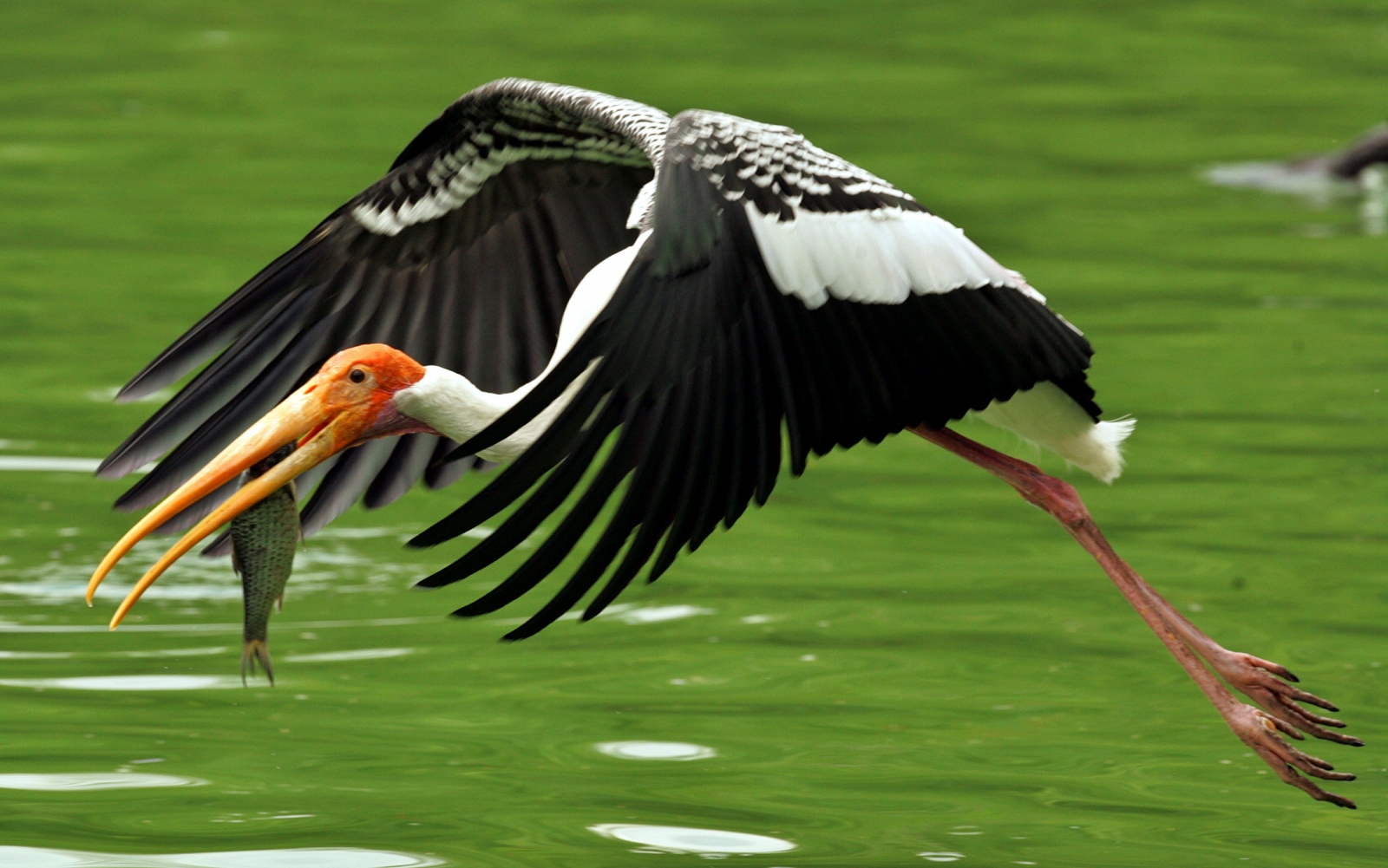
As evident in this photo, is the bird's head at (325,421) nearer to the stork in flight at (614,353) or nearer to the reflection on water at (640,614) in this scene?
the stork in flight at (614,353)

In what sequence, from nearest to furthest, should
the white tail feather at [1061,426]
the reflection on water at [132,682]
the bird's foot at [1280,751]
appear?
the bird's foot at [1280,751], the white tail feather at [1061,426], the reflection on water at [132,682]

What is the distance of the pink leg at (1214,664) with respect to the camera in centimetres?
731

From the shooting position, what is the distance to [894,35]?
77.7 ft

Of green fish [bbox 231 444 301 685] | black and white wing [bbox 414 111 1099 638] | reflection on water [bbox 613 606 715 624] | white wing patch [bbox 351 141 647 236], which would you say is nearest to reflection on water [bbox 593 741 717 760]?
reflection on water [bbox 613 606 715 624]

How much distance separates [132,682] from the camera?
8.52 meters

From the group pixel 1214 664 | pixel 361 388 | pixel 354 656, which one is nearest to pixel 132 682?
pixel 354 656

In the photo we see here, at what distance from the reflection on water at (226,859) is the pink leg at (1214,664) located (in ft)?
6.36

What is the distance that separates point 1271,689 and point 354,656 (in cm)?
328

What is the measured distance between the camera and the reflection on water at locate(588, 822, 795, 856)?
711cm

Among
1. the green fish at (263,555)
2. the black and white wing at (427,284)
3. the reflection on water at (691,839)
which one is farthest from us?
the black and white wing at (427,284)

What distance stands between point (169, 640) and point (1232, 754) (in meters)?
3.78

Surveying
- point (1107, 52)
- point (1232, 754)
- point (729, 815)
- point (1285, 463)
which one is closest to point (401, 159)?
point (729, 815)

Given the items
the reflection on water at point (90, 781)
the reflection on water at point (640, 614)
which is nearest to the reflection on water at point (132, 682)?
the reflection on water at point (90, 781)

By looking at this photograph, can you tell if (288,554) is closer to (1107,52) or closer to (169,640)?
(169,640)
